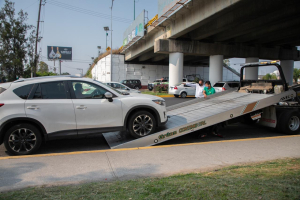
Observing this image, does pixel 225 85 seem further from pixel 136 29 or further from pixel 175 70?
pixel 136 29

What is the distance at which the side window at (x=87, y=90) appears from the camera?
5764 mm

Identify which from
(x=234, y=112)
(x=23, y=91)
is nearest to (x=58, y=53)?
(x=23, y=91)

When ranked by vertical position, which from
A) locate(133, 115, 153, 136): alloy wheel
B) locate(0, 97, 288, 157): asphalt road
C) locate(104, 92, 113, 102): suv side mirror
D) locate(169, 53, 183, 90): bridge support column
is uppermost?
locate(169, 53, 183, 90): bridge support column

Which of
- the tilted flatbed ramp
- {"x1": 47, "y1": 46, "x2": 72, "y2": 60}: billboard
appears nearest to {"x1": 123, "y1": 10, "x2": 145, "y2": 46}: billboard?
the tilted flatbed ramp

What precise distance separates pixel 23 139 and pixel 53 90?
1.26 metres

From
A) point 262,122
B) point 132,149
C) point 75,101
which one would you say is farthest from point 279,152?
point 75,101

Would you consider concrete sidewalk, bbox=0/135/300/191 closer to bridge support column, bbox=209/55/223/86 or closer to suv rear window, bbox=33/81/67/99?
suv rear window, bbox=33/81/67/99

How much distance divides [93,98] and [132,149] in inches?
61.0

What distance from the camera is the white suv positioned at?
17.2 feet

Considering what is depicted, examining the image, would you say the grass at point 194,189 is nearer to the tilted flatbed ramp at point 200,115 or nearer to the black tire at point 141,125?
the tilted flatbed ramp at point 200,115

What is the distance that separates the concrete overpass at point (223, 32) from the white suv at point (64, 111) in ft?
39.6

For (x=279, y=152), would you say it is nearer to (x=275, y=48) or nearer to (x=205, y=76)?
(x=275, y=48)

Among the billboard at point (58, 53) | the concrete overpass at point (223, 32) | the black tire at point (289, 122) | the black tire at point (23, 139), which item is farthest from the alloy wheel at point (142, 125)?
the billboard at point (58, 53)

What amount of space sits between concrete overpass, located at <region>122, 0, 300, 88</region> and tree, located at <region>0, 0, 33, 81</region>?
38.5 feet
